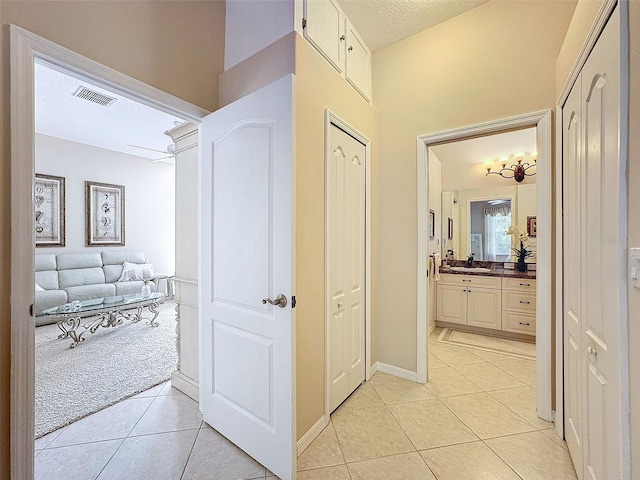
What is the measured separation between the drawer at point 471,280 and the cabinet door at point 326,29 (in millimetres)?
2962

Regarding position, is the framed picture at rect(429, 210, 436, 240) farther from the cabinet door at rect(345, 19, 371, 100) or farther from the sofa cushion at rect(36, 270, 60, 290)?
the sofa cushion at rect(36, 270, 60, 290)

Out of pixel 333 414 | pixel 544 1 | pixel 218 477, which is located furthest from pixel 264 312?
pixel 544 1

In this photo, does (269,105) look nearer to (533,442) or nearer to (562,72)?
(562,72)

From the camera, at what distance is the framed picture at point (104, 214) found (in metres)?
4.85

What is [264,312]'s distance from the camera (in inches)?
56.6

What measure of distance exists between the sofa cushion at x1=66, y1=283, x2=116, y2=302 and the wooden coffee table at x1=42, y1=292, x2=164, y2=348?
0.38 m

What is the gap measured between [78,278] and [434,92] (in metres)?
5.70

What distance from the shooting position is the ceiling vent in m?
3.07

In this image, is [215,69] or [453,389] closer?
[215,69]

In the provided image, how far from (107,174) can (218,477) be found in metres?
5.60

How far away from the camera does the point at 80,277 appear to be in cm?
448

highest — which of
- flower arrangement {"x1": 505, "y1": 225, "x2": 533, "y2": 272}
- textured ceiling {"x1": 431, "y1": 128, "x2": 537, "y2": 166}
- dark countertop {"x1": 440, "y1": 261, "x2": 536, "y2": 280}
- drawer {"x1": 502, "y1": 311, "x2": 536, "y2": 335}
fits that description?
textured ceiling {"x1": 431, "y1": 128, "x2": 537, "y2": 166}

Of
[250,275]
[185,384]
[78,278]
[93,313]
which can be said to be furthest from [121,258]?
[250,275]

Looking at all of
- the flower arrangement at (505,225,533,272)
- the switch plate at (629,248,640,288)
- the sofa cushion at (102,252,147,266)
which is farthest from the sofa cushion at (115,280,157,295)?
the flower arrangement at (505,225,533,272)
